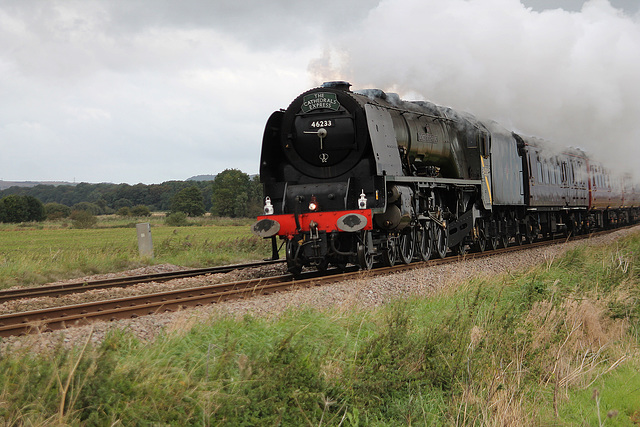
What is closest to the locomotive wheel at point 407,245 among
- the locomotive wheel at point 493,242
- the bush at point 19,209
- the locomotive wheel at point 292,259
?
the locomotive wheel at point 292,259

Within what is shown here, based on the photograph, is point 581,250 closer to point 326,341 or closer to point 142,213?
point 326,341

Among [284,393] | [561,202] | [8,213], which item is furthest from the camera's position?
[8,213]

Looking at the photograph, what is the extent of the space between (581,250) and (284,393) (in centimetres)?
1176

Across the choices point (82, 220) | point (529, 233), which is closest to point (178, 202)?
point (82, 220)

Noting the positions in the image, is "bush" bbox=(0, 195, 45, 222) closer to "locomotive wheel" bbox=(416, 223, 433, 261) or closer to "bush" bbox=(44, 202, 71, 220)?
"bush" bbox=(44, 202, 71, 220)

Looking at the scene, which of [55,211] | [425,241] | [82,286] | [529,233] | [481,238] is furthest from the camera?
[55,211]

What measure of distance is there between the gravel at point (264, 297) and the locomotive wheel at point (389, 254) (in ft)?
2.57

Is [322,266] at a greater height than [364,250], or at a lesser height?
lesser

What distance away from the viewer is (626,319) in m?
9.20

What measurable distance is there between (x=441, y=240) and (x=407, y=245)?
171 centimetres

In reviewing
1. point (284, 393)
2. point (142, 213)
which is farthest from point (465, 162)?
point (142, 213)

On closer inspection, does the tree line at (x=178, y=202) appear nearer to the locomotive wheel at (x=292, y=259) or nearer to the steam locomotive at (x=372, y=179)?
the steam locomotive at (x=372, y=179)

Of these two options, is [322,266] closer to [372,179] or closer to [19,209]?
[372,179]

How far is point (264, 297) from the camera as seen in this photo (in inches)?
361
